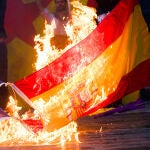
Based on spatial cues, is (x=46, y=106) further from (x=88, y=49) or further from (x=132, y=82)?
(x=132, y=82)

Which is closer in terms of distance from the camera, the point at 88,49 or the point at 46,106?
the point at 46,106

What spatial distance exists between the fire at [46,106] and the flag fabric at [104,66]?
292 mm

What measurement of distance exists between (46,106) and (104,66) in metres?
0.95

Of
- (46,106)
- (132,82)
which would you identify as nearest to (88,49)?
(132,82)

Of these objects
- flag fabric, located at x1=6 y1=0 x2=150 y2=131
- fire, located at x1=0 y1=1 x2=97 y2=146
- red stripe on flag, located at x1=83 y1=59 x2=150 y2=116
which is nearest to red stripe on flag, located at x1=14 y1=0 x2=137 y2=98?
A: flag fabric, located at x1=6 y1=0 x2=150 y2=131

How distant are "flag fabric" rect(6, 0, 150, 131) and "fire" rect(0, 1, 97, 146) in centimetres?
29

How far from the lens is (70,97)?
18.3 ft

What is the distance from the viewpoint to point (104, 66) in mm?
5801

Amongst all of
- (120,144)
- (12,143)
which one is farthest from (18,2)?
(120,144)

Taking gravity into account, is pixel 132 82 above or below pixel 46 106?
above

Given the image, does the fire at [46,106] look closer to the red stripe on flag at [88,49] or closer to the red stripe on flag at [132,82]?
the red stripe on flag at [88,49]

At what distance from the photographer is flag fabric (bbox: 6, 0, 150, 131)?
5.73 metres

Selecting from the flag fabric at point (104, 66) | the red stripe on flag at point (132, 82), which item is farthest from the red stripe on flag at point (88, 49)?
the red stripe on flag at point (132, 82)

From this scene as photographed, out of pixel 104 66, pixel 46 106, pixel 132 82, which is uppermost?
pixel 104 66
